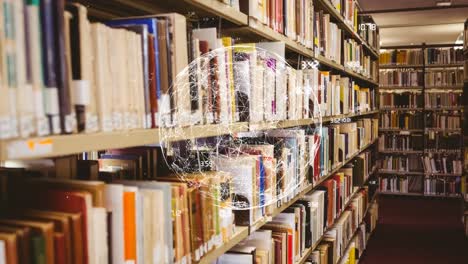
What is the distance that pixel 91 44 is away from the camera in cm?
97

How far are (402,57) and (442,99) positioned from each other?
1007 mm

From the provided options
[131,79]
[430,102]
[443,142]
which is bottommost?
[443,142]

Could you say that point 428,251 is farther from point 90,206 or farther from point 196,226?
point 90,206

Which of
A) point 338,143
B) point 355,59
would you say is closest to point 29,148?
point 338,143

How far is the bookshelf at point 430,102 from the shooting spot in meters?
8.35

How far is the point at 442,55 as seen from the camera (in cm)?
855

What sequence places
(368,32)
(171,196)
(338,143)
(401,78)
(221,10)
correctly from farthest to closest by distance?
(401,78) < (368,32) < (338,143) < (221,10) < (171,196)

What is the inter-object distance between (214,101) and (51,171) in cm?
55

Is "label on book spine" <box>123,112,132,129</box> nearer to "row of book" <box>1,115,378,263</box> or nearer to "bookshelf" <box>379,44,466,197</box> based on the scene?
"row of book" <box>1,115,378,263</box>

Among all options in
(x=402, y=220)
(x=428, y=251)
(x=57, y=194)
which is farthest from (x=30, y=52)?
(x=402, y=220)

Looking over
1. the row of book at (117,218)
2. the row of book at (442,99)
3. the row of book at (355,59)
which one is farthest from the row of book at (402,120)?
the row of book at (117,218)

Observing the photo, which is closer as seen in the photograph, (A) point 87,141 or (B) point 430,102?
(A) point 87,141

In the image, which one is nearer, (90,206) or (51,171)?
(90,206)

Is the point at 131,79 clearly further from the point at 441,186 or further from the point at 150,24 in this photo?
the point at 441,186
